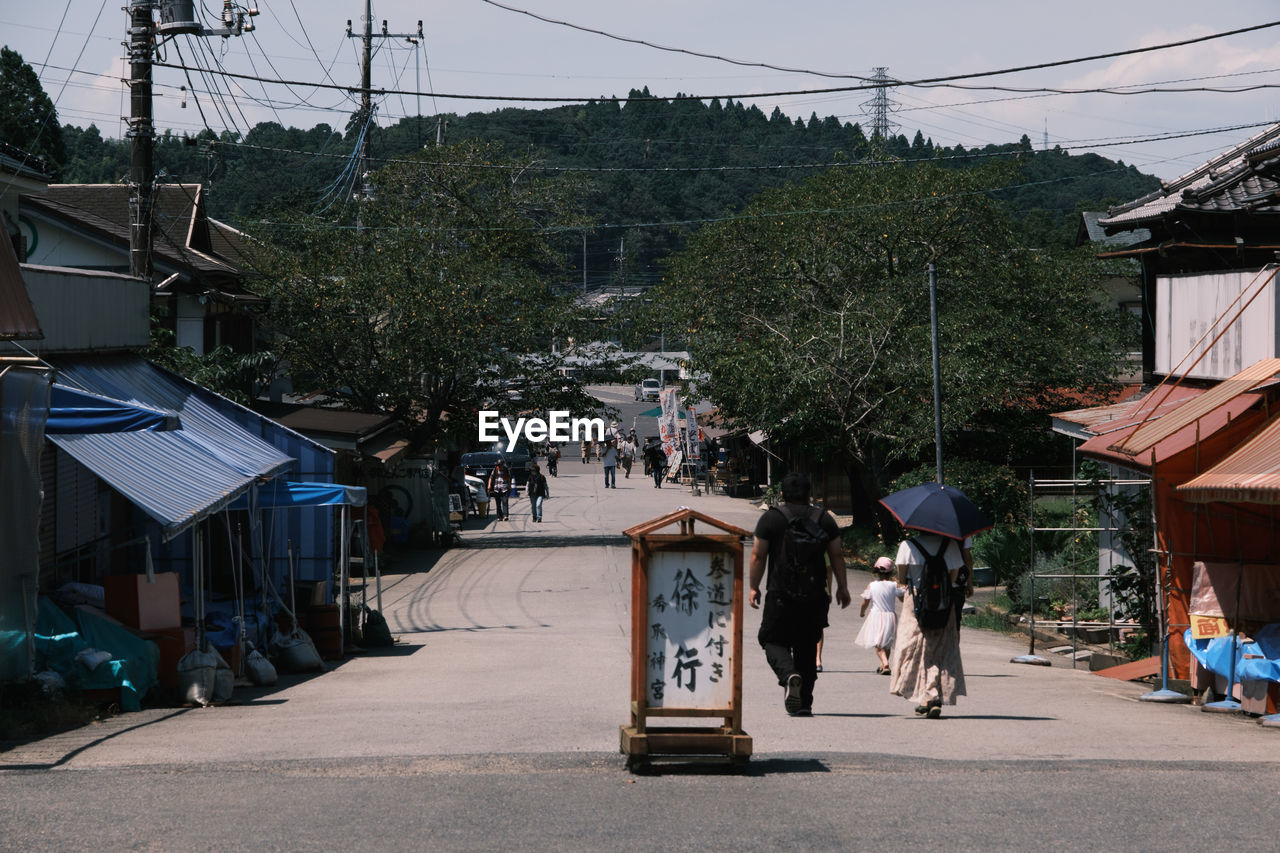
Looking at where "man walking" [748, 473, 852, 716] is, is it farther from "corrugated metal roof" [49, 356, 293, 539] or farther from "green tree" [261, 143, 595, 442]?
"green tree" [261, 143, 595, 442]

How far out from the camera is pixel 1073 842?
5.59m

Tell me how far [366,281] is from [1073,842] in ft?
86.1

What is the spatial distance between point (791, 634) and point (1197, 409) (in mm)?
5812

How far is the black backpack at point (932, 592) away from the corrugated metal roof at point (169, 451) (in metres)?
5.82

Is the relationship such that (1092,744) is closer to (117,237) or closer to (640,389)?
(117,237)

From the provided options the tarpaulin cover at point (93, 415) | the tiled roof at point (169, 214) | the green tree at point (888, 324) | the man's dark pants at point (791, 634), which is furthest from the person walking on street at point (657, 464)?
the man's dark pants at point (791, 634)

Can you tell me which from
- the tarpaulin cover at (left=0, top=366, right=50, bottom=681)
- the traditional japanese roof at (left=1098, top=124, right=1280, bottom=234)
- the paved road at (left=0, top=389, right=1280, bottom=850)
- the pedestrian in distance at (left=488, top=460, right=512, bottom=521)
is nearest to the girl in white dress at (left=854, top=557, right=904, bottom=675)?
the paved road at (left=0, top=389, right=1280, bottom=850)

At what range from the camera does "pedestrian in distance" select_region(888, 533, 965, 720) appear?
958 centimetres

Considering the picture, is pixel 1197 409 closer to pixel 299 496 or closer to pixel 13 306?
pixel 299 496

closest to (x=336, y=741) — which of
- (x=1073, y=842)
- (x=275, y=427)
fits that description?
(x=1073, y=842)

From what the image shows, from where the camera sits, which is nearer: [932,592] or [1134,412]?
[932,592]

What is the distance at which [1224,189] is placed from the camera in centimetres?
1639

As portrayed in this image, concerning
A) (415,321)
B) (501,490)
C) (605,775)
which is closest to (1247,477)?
(605,775)

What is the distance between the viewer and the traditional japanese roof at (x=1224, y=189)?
14680 millimetres
